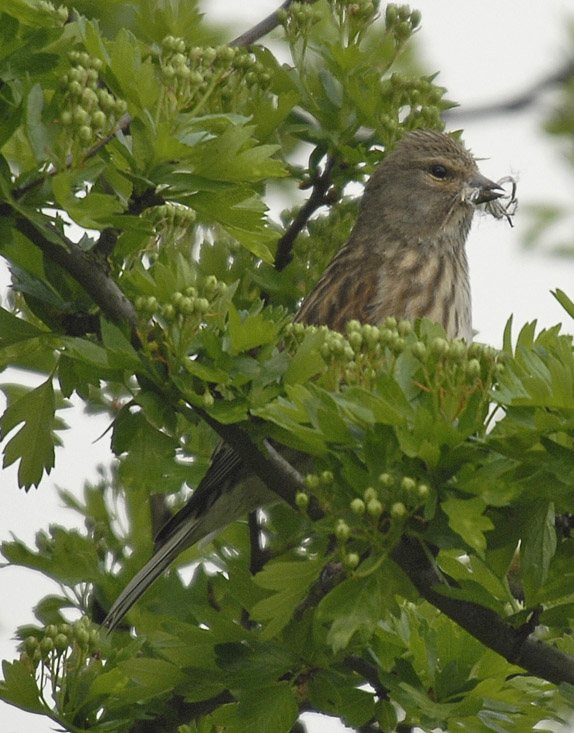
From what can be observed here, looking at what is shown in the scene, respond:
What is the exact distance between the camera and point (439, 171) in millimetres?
5867

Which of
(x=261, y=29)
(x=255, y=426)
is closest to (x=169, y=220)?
(x=255, y=426)

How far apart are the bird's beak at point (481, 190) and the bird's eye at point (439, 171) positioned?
12 centimetres

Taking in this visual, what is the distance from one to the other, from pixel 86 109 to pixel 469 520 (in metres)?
1.21

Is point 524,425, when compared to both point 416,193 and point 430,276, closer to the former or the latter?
point 430,276

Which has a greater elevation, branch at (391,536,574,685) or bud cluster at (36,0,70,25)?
bud cluster at (36,0,70,25)

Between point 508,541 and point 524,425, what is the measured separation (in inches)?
12.6

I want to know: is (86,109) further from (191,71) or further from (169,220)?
(169,220)

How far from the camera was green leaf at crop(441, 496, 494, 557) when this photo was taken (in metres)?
2.32

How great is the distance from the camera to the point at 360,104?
4215mm

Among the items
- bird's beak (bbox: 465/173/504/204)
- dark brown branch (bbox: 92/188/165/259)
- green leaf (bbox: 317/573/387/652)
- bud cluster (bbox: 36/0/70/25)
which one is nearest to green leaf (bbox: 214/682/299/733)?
green leaf (bbox: 317/573/387/652)

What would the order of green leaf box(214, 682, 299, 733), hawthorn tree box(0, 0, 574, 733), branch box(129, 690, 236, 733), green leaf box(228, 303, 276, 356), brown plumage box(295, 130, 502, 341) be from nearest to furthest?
hawthorn tree box(0, 0, 574, 733), green leaf box(228, 303, 276, 356), green leaf box(214, 682, 299, 733), branch box(129, 690, 236, 733), brown plumage box(295, 130, 502, 341)

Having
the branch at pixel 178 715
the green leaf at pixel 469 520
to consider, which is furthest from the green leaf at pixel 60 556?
the green leaf at pixel 469 520

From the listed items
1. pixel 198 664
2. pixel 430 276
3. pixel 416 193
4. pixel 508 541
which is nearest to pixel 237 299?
pixel 198 664

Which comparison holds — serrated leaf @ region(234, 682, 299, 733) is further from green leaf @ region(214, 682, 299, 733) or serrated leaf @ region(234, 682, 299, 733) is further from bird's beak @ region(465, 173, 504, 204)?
bird's beak @ region(465, 173, 504, 204)
